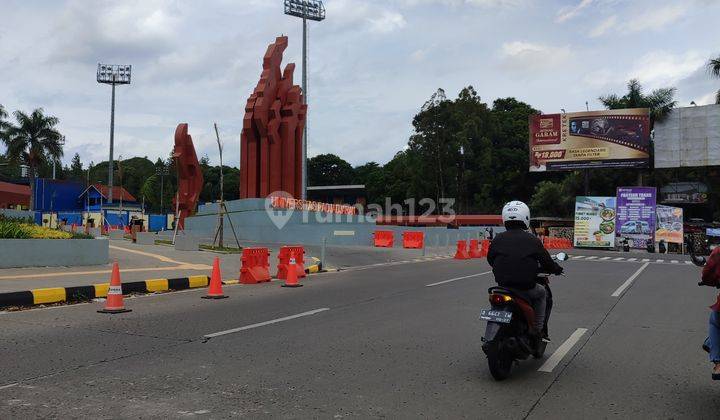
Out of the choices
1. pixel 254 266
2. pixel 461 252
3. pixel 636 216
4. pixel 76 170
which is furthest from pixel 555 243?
pixel 76 170

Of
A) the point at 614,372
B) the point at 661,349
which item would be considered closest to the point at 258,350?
the point at 614,372

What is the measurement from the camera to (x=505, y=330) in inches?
219

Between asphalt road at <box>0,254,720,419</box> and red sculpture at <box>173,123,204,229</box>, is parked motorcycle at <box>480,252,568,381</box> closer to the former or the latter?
asphalt road at <box>0,254,720,419</box>

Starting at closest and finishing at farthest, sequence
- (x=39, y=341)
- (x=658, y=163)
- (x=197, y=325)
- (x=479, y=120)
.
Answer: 1. (x=39, y=341)
2. (x=197, y=325)
3. (x=658, y=163)
4. (x=479, y=120)

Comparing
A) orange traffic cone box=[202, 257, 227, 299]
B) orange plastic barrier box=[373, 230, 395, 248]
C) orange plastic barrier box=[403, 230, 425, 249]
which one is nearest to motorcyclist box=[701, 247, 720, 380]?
orange traffic cone box=[202, 257, 227, 299]

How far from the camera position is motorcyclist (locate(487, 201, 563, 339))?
577 cm

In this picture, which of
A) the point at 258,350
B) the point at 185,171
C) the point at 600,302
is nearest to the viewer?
the point at 258,350

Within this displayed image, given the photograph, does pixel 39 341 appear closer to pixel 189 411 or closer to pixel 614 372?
pixel 189 411

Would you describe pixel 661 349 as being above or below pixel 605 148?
below

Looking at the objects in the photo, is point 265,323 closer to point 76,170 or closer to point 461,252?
point 461,252

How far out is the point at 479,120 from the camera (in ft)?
203

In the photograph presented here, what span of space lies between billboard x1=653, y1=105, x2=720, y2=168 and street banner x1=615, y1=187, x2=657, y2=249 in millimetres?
4128

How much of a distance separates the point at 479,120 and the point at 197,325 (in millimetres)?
56504

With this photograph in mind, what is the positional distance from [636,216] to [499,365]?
42.9 meters
